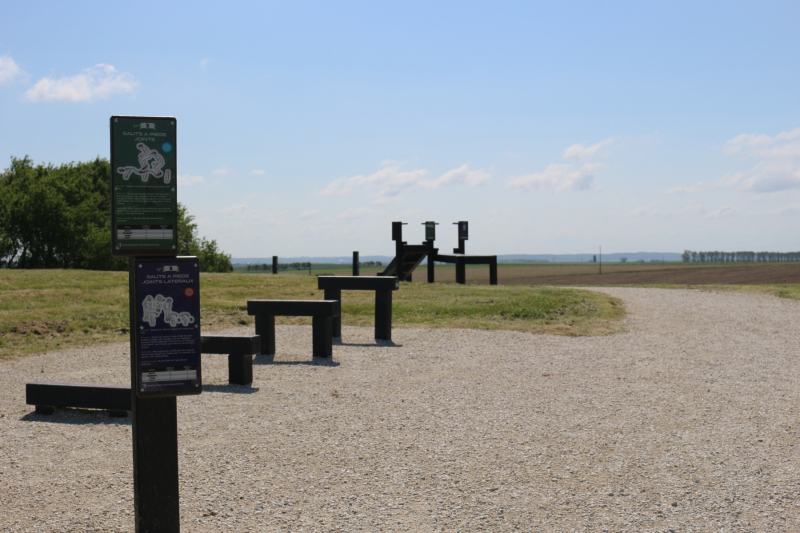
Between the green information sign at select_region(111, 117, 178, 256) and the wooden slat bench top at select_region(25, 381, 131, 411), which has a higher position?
the green information sign at select_region(111, 117, 178, 256)

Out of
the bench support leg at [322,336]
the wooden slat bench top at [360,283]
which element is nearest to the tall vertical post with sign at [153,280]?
the bench support leg at [322,336]

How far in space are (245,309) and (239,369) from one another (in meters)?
7.52

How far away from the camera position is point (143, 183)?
317 cm

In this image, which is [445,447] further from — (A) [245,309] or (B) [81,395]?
(A) [245,309]

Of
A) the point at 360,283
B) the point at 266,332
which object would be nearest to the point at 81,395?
the point at 266,332

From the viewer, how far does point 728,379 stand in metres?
7.87

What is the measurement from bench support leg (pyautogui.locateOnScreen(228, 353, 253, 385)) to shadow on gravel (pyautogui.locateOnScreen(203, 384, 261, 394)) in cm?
7

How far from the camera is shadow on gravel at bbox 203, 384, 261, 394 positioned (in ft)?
23.7

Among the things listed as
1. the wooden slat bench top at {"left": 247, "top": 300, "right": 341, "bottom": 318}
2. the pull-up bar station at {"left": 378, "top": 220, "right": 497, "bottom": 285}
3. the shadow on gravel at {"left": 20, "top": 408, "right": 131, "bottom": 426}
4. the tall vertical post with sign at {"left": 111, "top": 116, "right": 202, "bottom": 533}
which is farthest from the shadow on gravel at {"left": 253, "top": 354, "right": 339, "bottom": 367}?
the pull-up bar station at {"left": 378, "top": 220, "right": 497, "bottom": 285}

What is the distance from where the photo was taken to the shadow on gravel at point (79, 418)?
19.8ft

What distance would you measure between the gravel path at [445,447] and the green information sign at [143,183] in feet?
5.43

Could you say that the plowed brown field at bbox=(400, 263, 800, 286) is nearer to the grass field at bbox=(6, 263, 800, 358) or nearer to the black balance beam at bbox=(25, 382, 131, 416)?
the grass field at bbox=(6, 263, 800, 358)

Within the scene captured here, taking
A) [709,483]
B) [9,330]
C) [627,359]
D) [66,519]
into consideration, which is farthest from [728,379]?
[9,330]

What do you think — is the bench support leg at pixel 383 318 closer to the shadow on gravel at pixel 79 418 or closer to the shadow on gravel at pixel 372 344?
the shadow on gravel at pixel 372 344
